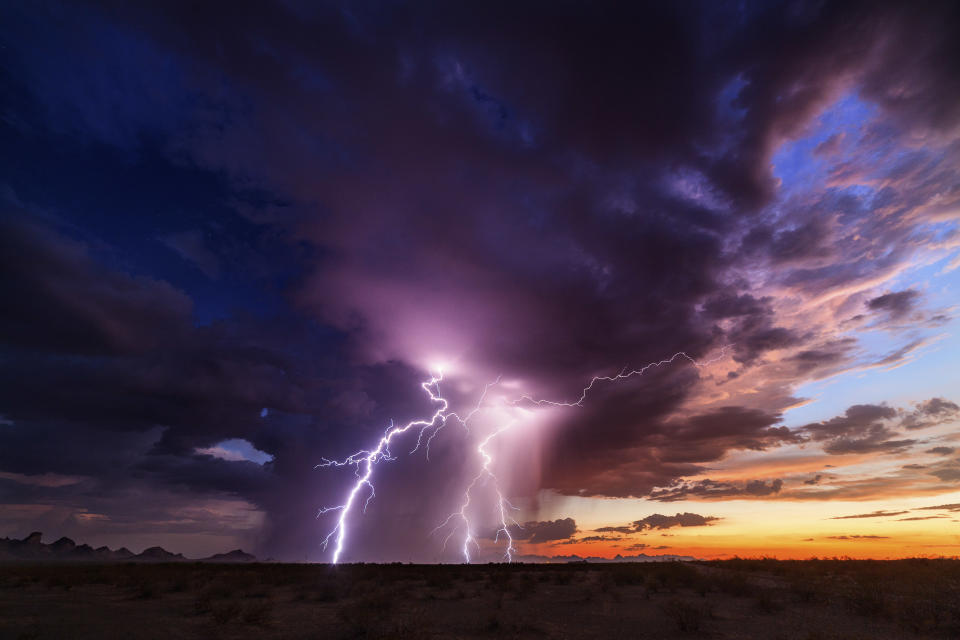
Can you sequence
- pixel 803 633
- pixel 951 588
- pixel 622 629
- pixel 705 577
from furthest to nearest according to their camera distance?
1. pixel 705 577
2. pixel 951 588
3. pixel 622 629
4. pixel 803 633

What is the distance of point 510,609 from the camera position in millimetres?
20062

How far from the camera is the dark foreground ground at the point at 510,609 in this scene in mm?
15539

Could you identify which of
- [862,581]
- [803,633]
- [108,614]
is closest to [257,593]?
[108,614]

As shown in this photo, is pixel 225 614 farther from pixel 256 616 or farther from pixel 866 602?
pixel 866 602

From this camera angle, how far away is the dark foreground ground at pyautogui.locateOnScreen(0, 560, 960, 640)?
1554cm

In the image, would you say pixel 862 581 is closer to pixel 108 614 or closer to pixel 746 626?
pixel 746 626

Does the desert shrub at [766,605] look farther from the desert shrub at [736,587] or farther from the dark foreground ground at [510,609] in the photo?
the desert shrub at [736,587]

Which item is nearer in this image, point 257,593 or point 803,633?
point 803,633

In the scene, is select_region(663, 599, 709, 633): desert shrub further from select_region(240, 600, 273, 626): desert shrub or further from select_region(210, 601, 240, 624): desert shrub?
select_region(210, 601, 240, 624): desert shrub

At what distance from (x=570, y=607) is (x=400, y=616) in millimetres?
7640

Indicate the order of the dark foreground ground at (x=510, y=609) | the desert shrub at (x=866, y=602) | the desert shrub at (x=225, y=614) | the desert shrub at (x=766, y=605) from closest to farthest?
the dark foreground ground at (x=510, y=609) < the desert shrub at (x=225, y=614) < the desert shrub at (x=866, y=602) < the desert shrub at (x=766, y=605)

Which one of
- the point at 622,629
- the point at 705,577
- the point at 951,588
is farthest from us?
the point at 705,577

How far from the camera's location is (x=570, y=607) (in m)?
20.7

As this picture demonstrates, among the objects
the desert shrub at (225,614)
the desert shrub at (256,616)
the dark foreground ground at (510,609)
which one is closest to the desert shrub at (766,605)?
the dark foreground ground at (510,609)
